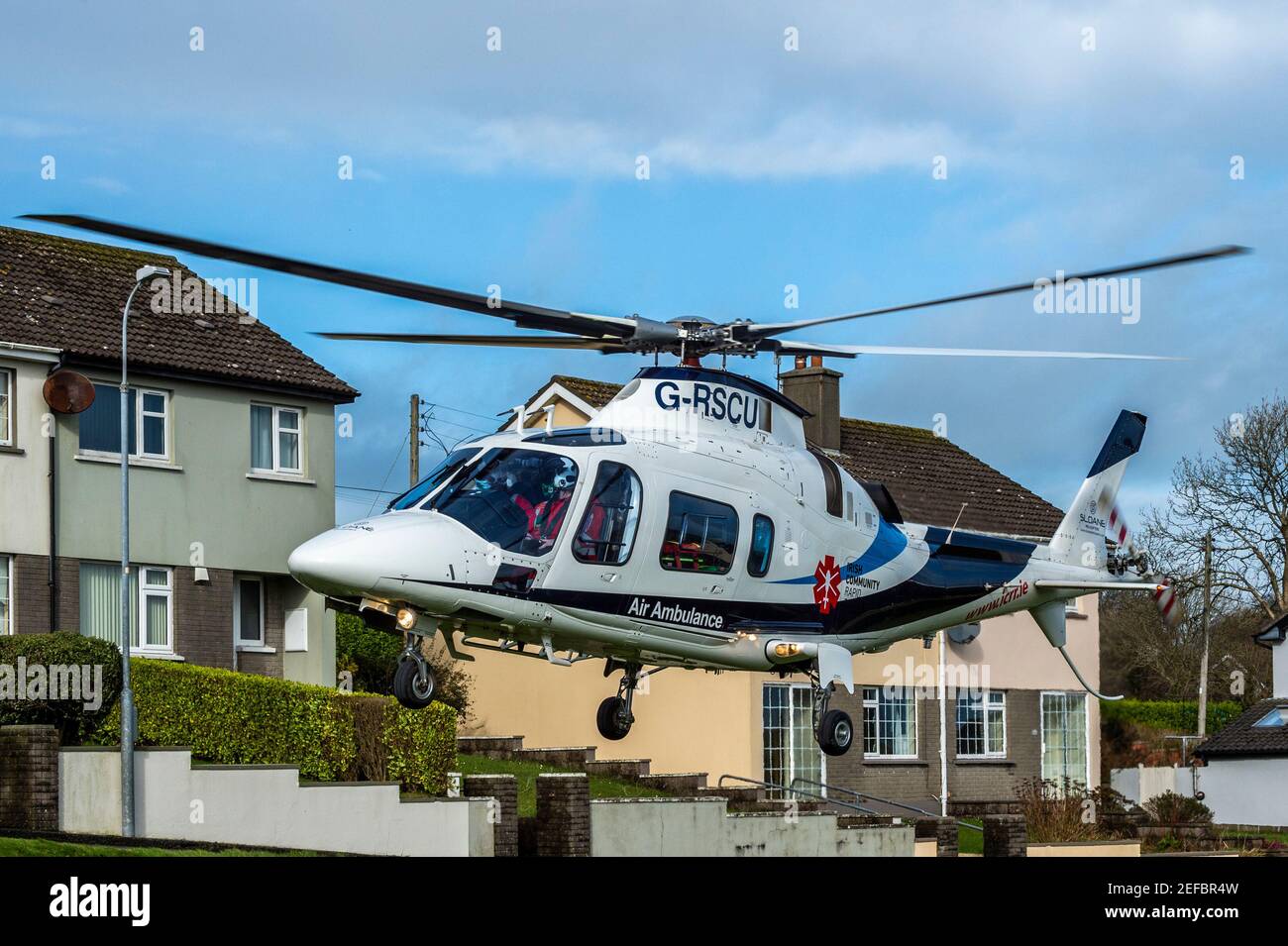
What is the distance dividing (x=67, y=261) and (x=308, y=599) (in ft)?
24.7

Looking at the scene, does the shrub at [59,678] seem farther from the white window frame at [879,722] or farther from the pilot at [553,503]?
the white window frame at [879,722]

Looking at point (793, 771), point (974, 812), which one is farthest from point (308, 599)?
point (974, 812)

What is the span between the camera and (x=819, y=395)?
41750 mm

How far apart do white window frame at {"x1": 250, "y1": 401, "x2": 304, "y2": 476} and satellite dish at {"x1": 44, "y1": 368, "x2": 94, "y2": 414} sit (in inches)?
151

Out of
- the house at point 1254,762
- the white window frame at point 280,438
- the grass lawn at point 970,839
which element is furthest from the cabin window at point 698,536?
the house at point 1254,762

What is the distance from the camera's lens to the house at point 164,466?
3173 cm

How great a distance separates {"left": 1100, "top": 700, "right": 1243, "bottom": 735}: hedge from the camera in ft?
203

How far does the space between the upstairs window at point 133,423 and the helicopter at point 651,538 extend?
14727mm

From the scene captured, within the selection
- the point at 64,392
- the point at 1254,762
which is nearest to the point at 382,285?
the point at 64,392

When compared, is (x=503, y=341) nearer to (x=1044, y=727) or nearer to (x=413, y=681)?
(x=413, y=681)

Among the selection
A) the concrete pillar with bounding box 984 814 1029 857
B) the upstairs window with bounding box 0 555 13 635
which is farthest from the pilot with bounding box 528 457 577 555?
the concrete pillar with bounding box 984 814 1029 857

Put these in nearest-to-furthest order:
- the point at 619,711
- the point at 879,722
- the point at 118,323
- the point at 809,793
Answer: the point at 619,711, the point at 118,323, the point at 809,793, the point at 879,722

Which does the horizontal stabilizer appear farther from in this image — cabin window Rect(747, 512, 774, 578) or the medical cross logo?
cabin window Rect(747, 512, 774, 578)

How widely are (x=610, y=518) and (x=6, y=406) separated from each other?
17.0m
